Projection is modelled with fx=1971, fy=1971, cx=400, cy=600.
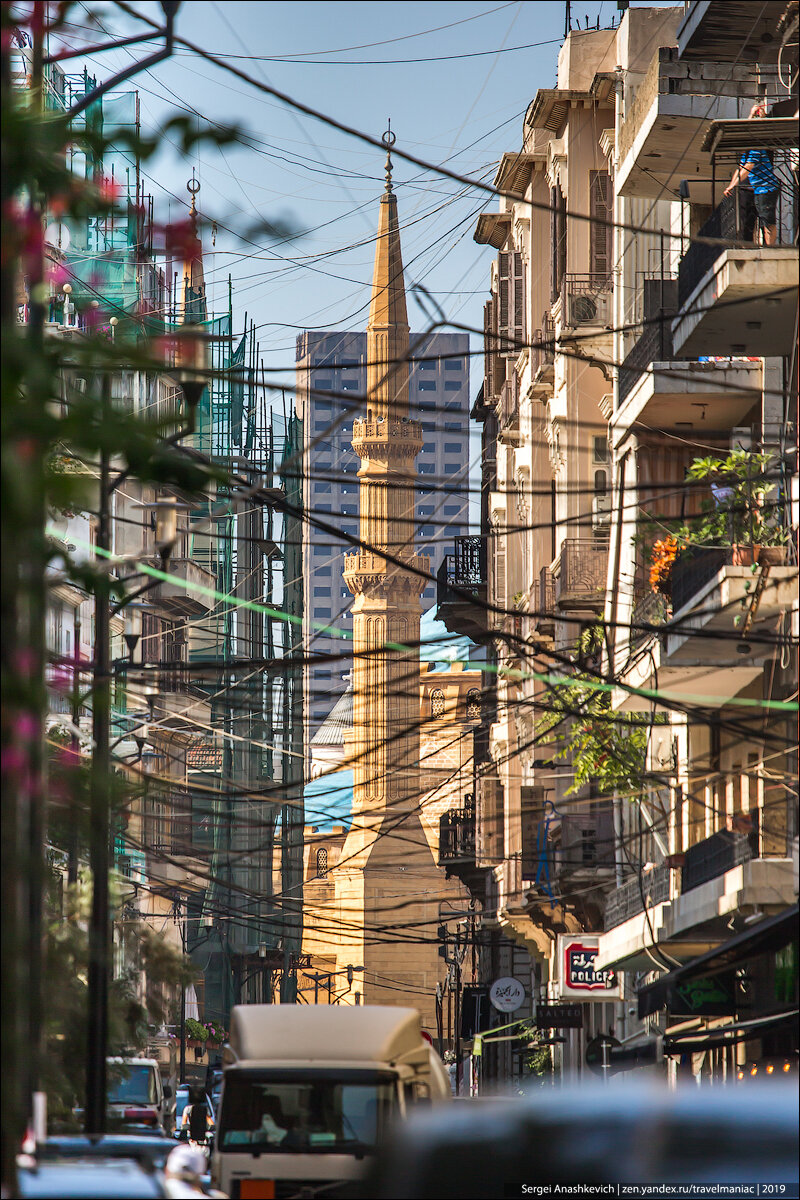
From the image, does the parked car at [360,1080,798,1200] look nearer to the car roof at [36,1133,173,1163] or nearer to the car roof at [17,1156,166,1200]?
the car roof at [17,1156,166,1200]

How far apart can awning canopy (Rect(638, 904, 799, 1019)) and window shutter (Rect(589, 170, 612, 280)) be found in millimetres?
15804

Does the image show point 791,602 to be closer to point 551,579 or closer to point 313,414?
point 551,579

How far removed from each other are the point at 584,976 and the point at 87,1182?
2742cm

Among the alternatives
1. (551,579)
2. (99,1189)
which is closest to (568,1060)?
(551,579)

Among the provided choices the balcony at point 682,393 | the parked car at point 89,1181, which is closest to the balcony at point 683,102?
the balcony at point 682,393

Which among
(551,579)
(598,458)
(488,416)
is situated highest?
(488,416)

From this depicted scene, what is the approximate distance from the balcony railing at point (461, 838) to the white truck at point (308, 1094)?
3740cm

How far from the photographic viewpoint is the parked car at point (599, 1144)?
5980 millimetres

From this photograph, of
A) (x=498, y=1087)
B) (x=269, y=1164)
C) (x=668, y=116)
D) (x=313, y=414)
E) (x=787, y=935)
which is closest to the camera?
(x=269, y=1164)

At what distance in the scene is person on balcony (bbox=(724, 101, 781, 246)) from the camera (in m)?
20.5

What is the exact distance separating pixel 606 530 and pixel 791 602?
14.7 m

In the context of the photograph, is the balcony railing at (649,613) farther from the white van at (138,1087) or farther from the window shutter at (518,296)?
the window shutter at (518,296)

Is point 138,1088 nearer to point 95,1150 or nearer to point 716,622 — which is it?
point 716,622

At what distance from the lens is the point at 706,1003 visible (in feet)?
84.3
